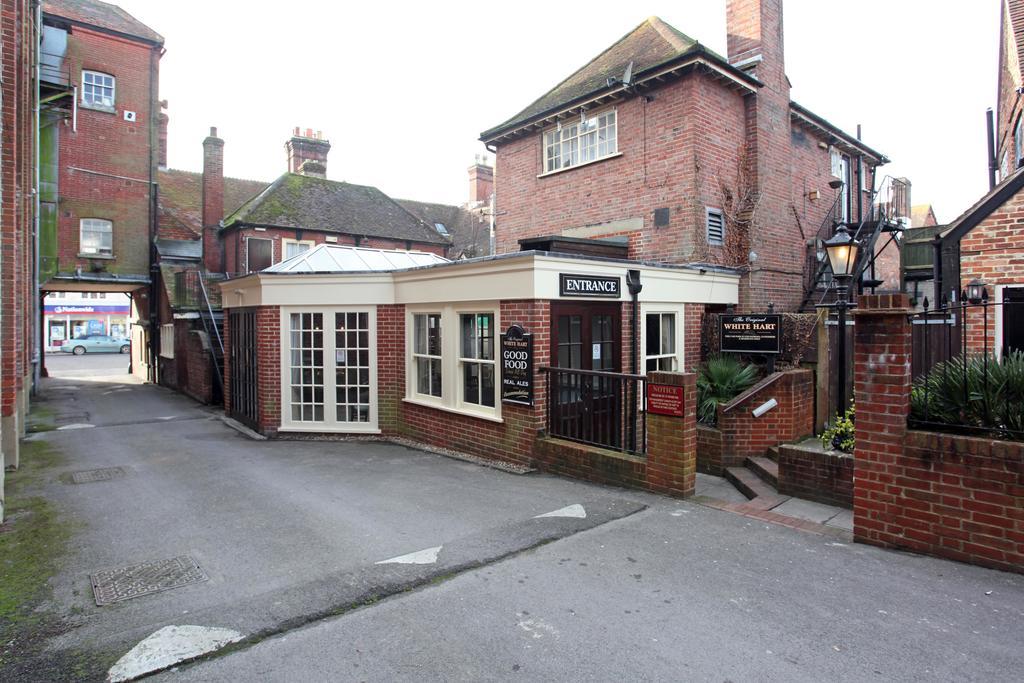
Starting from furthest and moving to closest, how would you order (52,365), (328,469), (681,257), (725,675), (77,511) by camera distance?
(52,365), (681,257), (328,469), (77,511), (725,675)

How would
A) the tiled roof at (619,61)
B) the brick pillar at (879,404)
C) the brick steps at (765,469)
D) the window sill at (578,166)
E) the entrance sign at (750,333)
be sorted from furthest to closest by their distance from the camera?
the window sill at (578,166), the tiled roof at (619,61), the entrance sign at (750,333), the brick steps at (765,469), the brick pillar at (879,404)

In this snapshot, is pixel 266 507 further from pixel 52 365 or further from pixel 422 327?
pixel 52 365

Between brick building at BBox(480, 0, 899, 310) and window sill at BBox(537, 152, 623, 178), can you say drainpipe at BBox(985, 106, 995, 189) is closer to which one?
brick building at BBox(480, 0, 899, 310)

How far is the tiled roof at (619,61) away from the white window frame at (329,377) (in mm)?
7266

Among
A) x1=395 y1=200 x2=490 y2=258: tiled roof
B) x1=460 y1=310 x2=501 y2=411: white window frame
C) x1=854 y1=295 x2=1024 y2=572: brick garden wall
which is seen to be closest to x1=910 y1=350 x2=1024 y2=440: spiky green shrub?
x1=854 y1=295 x2=1024 y2=572: brick garden wall

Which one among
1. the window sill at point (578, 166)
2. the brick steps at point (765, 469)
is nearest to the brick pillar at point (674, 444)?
the brick steps at point (765, 469)

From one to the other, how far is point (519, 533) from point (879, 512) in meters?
3.19

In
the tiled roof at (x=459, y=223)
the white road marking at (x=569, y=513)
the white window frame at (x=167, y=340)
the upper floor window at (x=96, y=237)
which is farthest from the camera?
the tiled roof at (x=459, y=223)

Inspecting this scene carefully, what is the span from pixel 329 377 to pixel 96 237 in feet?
55.0

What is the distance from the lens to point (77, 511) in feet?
21.6

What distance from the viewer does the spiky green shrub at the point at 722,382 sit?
9289mm

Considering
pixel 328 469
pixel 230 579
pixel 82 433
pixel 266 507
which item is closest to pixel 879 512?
pixel 230 579

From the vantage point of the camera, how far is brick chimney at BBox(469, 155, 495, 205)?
3044 cm

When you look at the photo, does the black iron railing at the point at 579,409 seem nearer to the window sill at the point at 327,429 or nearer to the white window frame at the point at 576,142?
the window sill at the point at 327,429
